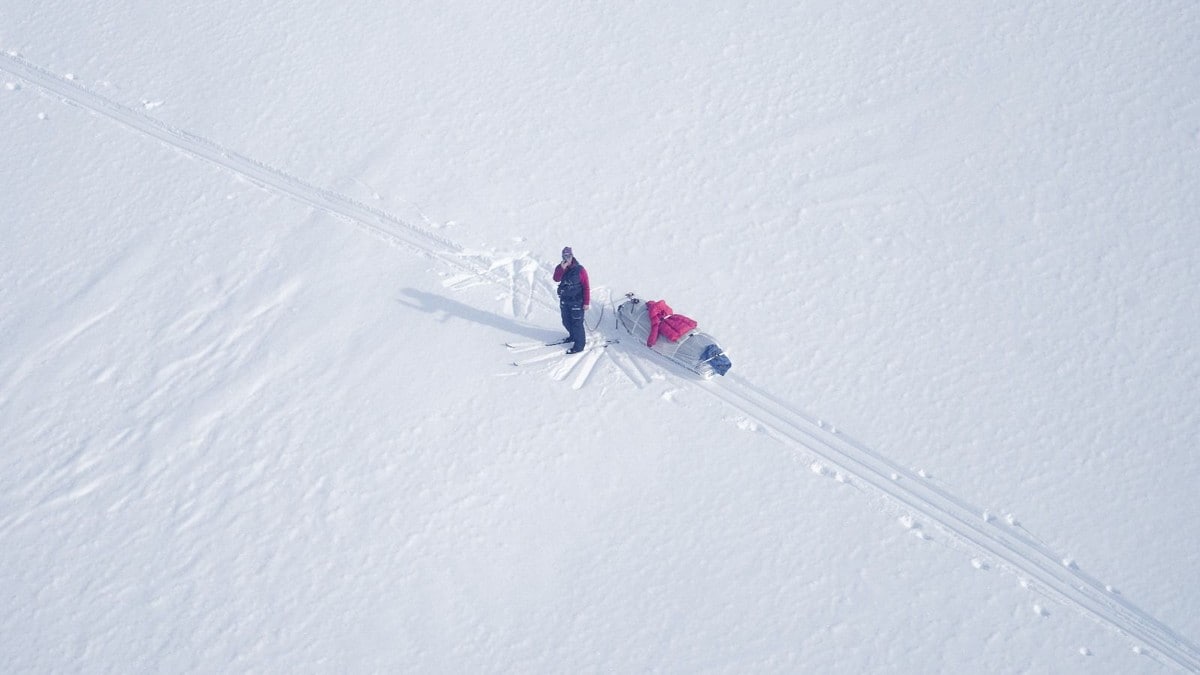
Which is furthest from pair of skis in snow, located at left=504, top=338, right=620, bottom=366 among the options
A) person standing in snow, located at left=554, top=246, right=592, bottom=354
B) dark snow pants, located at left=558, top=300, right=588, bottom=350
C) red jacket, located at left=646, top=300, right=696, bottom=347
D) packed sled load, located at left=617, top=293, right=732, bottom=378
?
red jacket, located at left=646, top=300, right=696, bottom=347

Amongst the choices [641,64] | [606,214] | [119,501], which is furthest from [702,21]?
[119,501]

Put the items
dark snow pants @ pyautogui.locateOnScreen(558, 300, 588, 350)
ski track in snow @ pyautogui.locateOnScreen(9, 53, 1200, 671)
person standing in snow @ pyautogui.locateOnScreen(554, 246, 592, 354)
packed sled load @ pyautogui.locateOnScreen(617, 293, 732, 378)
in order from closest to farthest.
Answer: ski track in snow @ pyautogui.locateOnScreen(9, 53, 1200, 671) → person standing in snow @ pyautogui.locateOnScreen(554, 246, 592, 354) → dark snow pants @ pyautogui.locateOnScreen(558, 300, 588, 350) → packed sled load @ pyautogui.locateOnScreen(617, 293, 732, 378)

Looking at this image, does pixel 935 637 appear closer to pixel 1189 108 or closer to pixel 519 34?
pixel 1189 108

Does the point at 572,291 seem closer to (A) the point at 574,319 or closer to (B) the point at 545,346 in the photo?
(A) the point at 574,319

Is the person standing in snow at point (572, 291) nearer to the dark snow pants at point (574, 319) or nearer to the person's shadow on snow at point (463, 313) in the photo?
the dark snow pants at point (574, 319)

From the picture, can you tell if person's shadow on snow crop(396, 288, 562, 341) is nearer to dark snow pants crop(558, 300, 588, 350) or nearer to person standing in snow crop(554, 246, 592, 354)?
dark snow pants crop(558, 300, 588, 350)

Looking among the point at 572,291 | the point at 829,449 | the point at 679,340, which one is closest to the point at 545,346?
the point at 572,291
